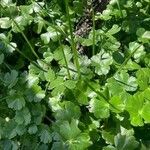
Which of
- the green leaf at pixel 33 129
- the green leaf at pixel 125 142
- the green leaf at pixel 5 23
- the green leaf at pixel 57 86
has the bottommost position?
the green leaf at pixel 125 142

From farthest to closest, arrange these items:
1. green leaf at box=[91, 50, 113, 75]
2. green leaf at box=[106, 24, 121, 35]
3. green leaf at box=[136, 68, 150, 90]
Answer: green leaf at box=[106, 24, 121, 35] < green leaf at box=[91, 50, 113, 75] < green leaf at box=[136, 68, 150, 90]

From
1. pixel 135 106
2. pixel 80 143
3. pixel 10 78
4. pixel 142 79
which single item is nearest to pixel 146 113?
pixel 135 106

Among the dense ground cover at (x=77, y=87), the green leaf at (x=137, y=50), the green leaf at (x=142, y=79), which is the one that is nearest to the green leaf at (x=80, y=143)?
the dense ground cover at (x=77, y=87)

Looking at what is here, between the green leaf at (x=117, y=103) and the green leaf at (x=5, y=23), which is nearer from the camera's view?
the green leaf at (x=117, y=103)

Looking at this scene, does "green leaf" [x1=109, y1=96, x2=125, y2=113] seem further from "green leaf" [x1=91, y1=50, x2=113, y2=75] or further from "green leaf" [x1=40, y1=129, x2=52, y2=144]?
"green leaf" [x1=40, y1=129, x2=52, y2=144]

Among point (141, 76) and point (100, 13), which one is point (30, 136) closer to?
point (141, 76)

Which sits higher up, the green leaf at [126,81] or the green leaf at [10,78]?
the green leaf at [10,78]

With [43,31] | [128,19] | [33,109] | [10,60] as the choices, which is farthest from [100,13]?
[33,109]

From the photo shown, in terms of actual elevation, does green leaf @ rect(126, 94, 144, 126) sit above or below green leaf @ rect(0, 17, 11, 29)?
below

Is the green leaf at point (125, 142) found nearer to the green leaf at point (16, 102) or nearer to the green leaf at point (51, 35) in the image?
the green leaf at point (16, 102)

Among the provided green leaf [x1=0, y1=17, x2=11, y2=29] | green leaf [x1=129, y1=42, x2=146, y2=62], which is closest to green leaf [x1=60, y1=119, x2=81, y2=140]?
green leaf [x1=129, y1=42, x2=146, y2=62]
